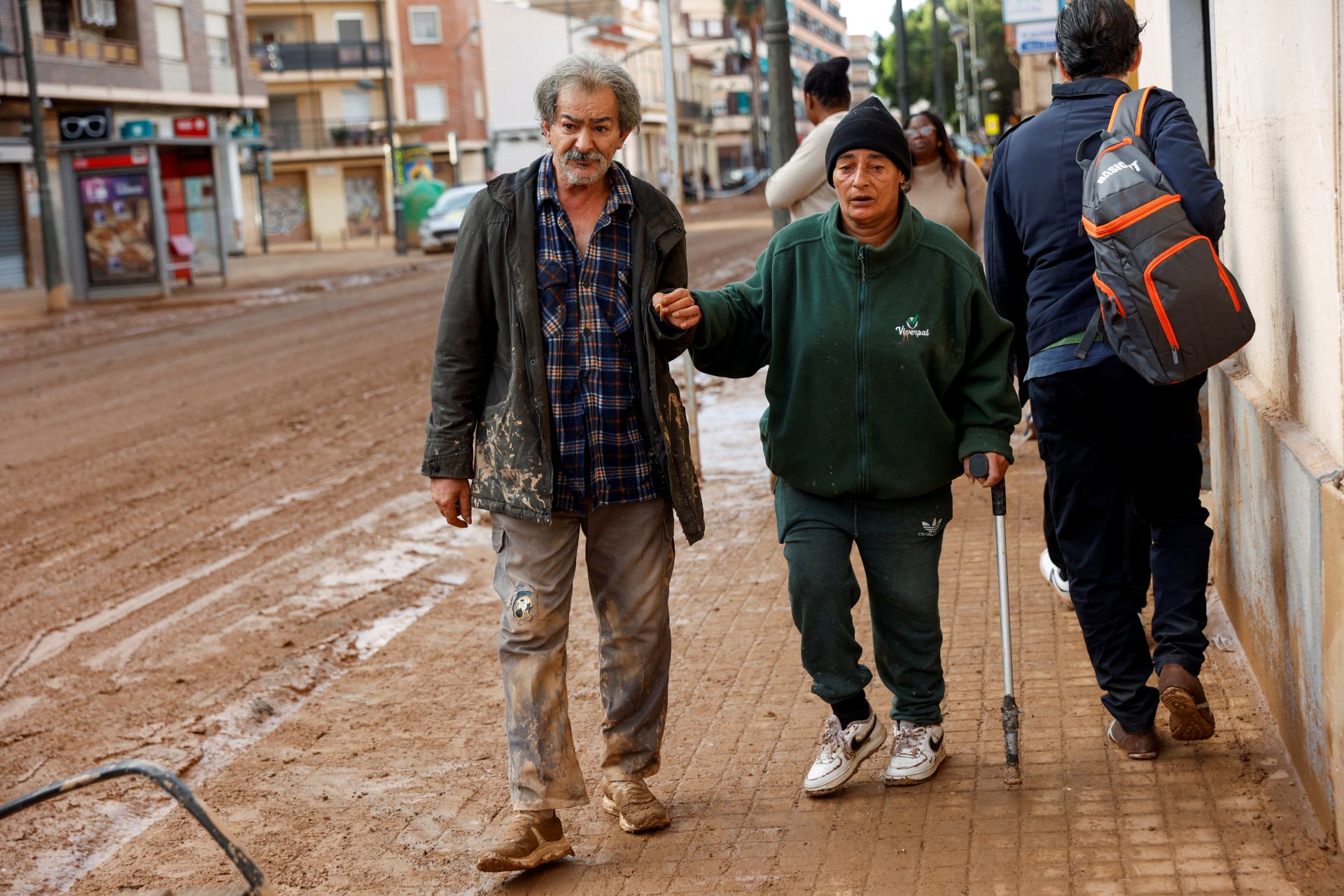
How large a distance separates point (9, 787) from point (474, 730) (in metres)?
1.58

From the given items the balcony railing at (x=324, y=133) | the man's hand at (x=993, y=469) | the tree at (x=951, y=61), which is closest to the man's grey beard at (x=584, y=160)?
the man's hand at (x=993, y=469)

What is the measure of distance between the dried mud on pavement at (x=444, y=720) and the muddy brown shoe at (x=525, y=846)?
0.26 ft

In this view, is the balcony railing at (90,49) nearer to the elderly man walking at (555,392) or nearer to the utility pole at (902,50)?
the utility pole at (902,50)

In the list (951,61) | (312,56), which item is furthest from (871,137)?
(951,61)

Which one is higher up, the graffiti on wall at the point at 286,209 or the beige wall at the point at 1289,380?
the graffiti on wall at the point at 286,209

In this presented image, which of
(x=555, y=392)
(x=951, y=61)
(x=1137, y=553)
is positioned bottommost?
(x=1137, y=553)

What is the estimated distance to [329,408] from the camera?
45.4ft

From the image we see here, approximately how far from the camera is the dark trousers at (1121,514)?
4473 mm

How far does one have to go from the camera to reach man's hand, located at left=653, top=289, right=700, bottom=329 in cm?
410

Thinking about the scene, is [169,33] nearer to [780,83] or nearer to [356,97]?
[356,97]

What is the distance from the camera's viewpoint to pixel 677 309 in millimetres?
4102

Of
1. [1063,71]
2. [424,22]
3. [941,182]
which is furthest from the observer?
[424,22]

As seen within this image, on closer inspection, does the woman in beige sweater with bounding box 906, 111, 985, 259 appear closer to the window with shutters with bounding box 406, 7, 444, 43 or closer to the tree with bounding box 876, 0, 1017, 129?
the window with shutters with bounding box 406, 7, 444, 43

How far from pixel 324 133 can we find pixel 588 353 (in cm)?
6787
